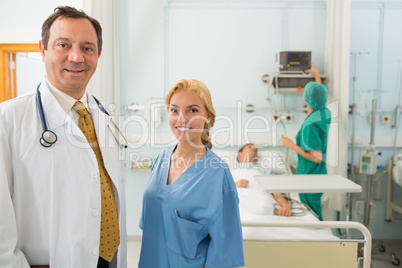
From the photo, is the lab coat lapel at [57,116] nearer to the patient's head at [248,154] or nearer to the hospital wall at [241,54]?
the patient's head at [248,154]

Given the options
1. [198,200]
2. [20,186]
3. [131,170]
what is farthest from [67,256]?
[131,170]

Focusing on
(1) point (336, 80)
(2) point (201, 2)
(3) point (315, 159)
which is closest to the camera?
(3) point (315, 159)

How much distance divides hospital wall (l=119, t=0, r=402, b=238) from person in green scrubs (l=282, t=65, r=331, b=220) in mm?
730

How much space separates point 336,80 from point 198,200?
2.41 m

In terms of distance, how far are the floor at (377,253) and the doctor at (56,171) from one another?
74.3 inches

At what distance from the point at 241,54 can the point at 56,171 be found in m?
2.59

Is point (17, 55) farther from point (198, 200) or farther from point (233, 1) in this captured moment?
point (198, 200)

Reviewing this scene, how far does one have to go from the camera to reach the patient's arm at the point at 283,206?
221cm

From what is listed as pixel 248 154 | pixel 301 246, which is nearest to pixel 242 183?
pixel 248 154

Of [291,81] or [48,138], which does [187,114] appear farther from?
[291,81]

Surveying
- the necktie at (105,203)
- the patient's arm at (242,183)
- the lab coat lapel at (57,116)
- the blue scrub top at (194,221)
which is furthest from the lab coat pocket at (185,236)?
the patient's arm at (242,183)

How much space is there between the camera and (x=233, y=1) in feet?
10.5

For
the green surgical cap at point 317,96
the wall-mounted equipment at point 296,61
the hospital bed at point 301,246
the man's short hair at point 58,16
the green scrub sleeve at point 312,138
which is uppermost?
the wall-mounted equipment at point 296,61

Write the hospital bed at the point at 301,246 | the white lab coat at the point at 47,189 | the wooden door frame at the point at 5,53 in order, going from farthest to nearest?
the wooden door frame at the point at 5,53 < the hospital bed at the point at 301,246 < the white lab coat at the point at 47,189
